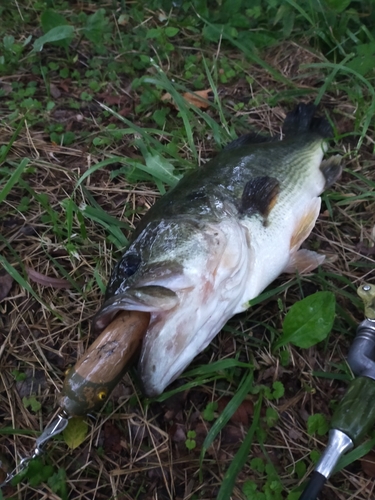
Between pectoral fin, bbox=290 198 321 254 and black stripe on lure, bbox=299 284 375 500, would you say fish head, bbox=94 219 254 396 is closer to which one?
pectoral fin, bbox=290 198 321 254

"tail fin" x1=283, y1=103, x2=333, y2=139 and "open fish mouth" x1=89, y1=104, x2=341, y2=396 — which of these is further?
"tail fin" x1=283, y1=103, x2=333, y2=139

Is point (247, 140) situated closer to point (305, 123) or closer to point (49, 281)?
point (305, 123)

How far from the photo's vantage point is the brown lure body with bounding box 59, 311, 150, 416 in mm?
1712

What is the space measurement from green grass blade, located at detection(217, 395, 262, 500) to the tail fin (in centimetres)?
187

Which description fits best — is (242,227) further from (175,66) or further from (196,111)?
(175,66)

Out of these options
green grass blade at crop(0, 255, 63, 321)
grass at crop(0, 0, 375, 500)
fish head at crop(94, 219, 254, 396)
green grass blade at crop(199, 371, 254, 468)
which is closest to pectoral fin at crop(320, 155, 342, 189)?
grass at crop(0, 0, 375, 500)

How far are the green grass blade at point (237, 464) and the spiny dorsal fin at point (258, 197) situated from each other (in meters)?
0.98

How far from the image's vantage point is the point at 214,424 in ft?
6.64

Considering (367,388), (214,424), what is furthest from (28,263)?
(367,388)

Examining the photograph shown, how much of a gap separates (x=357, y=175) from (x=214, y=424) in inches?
70.9

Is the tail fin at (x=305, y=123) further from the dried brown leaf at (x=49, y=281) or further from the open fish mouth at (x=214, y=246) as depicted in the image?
the dried brown leaf at (x=49, y=281)

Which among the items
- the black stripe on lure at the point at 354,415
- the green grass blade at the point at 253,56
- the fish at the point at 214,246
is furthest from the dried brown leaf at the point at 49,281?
the green grass blade at the point at 253,56

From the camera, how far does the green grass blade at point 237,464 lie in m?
1.85

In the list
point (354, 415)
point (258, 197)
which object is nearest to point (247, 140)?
point (258, 197)
